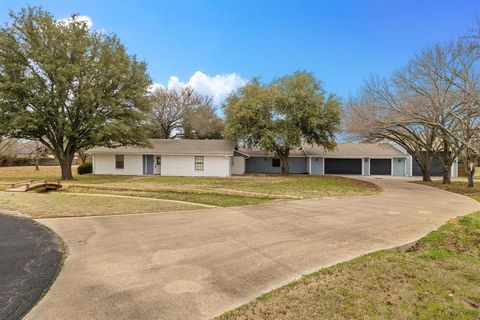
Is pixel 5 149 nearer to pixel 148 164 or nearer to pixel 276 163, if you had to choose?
pixel 148 164

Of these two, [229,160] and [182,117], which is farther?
[182,117]

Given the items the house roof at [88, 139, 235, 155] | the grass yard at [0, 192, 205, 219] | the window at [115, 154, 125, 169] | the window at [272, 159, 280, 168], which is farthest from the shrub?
the window at [272, 159, 280, 168]

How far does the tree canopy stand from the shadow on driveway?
21.0 m

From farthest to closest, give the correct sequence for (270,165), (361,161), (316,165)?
(270,165), (361,161), (316,165)

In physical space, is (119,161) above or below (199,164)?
above

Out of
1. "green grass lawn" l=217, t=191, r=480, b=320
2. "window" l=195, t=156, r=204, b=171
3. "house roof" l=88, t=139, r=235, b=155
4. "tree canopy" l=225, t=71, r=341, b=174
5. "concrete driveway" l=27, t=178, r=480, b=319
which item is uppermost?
"tree canopy" l=225, t=71, r=341, b=174

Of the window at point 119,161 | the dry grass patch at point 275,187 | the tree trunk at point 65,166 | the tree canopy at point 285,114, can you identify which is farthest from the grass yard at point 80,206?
the tree canopy at point 285,114

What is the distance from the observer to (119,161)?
28188 mm

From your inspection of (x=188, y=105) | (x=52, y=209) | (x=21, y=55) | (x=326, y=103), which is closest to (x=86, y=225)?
(x=52, y=209)

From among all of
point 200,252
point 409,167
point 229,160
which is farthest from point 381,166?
point 200,252

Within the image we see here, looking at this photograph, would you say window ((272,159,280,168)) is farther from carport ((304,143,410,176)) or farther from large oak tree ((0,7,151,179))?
large oak tree ((0,7,151,179))

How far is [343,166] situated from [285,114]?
11.6 metres

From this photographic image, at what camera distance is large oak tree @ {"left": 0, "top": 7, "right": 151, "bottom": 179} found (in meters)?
20.5

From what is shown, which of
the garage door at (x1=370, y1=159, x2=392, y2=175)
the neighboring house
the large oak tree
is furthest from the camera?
the garage door at (x1=370, y1=159, x2=392, y2=175)
